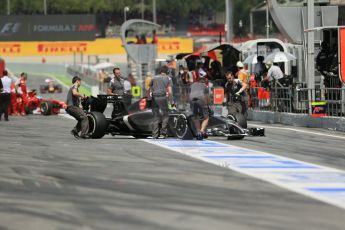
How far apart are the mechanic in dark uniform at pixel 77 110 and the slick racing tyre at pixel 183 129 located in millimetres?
1994

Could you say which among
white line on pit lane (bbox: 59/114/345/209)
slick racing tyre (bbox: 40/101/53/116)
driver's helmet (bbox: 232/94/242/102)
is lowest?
white line on pit lane (bbox: 59/114/345/209)

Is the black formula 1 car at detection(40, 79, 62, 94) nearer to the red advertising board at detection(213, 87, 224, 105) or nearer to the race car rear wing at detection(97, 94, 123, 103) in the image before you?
the red advertising board at detection(213, 87, 224, 105)

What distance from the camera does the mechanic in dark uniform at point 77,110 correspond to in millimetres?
22628

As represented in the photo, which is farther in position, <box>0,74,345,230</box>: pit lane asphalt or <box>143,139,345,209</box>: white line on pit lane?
<box>143,139,345,209</box>: white line on pit lane

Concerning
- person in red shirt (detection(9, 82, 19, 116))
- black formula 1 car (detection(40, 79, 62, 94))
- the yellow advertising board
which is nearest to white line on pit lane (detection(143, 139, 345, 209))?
person in red shirt (detection(9, 82, 19, 116))

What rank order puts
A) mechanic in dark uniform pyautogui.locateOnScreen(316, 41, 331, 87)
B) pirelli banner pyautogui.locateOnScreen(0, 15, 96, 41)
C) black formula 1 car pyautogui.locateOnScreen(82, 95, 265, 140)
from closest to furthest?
black formula 1 car pyautogui.locateOnScreen(82, 95, 265, 140) < mechanic in dark uniform pyautogui.locateOnScreen(316, 41, 331, 87) < pirelli banner pyautogui.locateOnScreen(0, 15, 96, 41)

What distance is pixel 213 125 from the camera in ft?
73.1

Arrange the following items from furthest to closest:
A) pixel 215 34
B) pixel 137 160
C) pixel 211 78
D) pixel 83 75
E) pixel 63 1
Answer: pixel 63 1, pixel 215 34, pixel 83 75, pixel 211 78, pixel 137 160

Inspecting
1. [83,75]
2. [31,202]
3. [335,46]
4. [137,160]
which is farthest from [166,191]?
[83,75]

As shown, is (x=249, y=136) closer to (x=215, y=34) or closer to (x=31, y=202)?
(x=31, y=202)

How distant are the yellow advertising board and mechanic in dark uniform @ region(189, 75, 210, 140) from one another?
80.0m

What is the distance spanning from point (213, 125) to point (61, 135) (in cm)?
431

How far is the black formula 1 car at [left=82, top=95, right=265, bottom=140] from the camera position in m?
22.1

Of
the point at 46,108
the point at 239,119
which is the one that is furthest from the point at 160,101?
the point at 46,108
